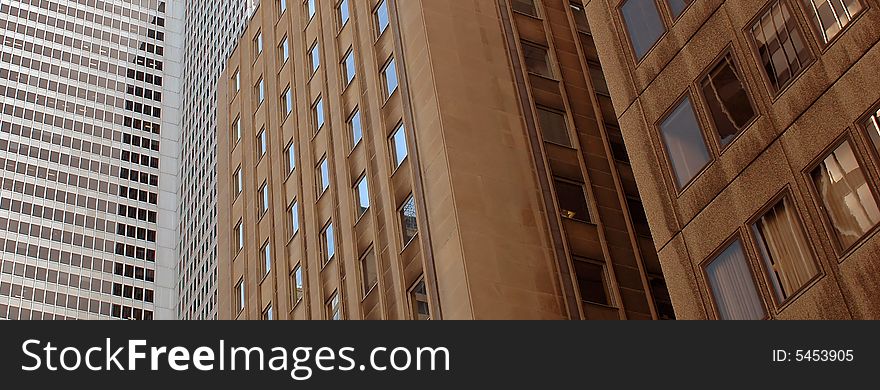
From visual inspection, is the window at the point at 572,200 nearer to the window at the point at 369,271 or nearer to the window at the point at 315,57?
the window at the point at 369,271

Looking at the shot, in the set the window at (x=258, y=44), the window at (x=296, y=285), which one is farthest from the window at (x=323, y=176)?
the window at (x=258, y=44)

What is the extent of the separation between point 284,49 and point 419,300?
21.6m

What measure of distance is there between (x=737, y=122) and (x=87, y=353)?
1557cm

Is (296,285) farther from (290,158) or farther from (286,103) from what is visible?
(286,103)

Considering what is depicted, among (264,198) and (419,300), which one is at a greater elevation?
(264,198)

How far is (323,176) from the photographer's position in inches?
1870

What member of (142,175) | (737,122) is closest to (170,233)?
(142,175)

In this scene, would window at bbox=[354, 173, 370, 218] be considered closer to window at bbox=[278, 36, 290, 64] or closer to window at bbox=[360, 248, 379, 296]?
window at bbox=[360, 248, 379, 296]

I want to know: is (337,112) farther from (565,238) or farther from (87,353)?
(87,353)

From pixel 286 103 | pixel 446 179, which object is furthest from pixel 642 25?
pixel 286 103

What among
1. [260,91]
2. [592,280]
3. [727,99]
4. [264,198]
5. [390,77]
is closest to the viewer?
[727,99]

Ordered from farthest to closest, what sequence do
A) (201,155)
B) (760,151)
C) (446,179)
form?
(201,155) < (446,179) < (760,151)

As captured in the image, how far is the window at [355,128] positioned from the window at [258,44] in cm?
1437

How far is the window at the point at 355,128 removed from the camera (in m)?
45.0
